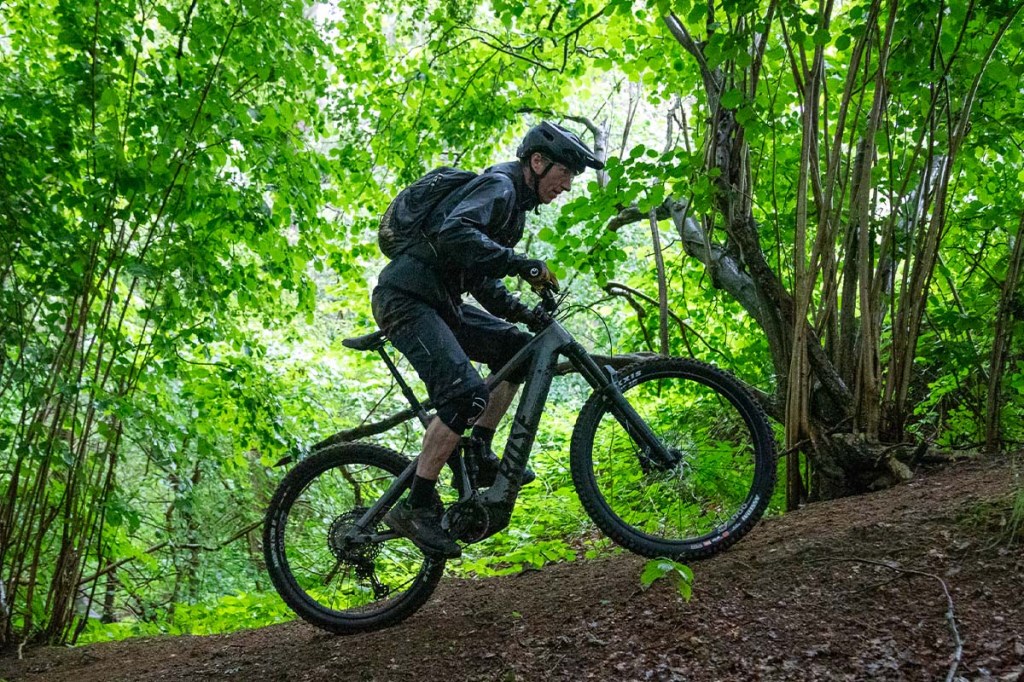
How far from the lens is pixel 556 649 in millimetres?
2801

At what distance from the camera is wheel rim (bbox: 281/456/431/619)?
351 cm

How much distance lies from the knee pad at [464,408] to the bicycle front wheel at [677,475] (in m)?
0.40

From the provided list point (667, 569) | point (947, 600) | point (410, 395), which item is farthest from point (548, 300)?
point (947, 600)

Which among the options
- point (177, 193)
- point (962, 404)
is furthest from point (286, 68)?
point (962, 404)

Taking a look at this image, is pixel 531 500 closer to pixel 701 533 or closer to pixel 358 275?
pixel 358 275

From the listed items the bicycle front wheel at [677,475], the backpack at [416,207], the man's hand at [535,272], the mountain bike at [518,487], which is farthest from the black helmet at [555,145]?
the bicycle front wheel at [677,475]

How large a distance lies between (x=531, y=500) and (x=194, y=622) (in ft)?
8.73

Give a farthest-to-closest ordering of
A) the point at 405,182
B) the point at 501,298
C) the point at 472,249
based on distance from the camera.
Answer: the point at 405,182 → the point at 501,298 → the point at 472,249

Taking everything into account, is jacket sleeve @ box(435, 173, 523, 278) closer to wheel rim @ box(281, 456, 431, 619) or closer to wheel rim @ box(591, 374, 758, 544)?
wheel rim @ box(591, 374, 758, 544)

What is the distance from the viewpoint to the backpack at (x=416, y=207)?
131 inches

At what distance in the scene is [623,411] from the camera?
10.9ft

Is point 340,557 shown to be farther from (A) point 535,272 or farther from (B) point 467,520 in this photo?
(A) point 535,272

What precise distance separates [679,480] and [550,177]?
4.51ft

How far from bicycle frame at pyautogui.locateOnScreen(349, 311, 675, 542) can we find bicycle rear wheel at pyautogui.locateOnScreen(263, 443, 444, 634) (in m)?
0.23
